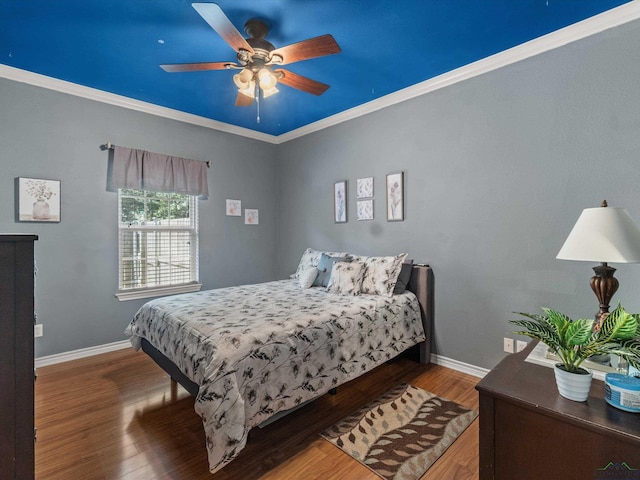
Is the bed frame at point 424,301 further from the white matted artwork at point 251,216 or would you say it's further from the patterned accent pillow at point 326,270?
the white matted artwork at point 251,216

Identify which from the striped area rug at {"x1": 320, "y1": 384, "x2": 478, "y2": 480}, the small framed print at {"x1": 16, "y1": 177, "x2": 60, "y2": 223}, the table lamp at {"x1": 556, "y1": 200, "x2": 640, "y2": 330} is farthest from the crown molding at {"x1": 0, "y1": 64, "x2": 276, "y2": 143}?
the table lamp at {"x1": 556, "y1": 200, "x2": 640, "y2": 330}

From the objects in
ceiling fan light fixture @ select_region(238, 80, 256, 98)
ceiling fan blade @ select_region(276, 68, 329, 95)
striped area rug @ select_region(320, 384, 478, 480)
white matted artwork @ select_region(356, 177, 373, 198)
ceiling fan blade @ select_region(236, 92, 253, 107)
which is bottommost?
striped area rug @ select_region(320, 384, 478, 480)

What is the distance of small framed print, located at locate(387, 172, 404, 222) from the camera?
125 inches

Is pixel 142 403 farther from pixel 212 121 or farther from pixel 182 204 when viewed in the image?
pixel 212 121

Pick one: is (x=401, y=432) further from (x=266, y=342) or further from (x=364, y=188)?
(x=364, y=188)

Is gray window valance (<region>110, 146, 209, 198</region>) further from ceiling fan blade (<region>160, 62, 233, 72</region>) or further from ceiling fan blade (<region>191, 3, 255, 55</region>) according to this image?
ceiling fan blade (<region>191, 3, 255, 55</region>)

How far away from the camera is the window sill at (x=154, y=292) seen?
3.33 meters

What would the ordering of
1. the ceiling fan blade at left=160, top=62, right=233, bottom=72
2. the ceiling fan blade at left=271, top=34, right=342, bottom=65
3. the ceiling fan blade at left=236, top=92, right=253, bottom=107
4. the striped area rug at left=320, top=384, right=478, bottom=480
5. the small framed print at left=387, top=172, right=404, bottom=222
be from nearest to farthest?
the striped area rug at left=320, top=384, right=478, bottom=480, the ceiling fan blade at left=271, top=34, right=342, bottom=65, the ceiling fan blade at left=160, top=62, right=233, bottom=72, the ceiling fan blade at left=236, top=92, right=253, bottom=107, the small framed print at left=387, top=172, right=404, bottom=222

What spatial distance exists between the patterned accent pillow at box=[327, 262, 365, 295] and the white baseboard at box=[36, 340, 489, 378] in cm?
106

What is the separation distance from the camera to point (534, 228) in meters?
2.38

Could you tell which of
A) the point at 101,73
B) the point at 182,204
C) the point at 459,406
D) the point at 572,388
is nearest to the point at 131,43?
the point at 101,73

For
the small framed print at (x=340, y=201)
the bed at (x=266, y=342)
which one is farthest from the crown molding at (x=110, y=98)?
the bed at (x=266, y=342)

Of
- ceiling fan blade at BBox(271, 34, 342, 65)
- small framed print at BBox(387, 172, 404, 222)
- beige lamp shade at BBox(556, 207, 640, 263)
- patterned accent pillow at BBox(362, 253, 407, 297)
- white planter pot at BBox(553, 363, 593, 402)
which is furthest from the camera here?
small framed print at BBox(387, 172, 404, 222)

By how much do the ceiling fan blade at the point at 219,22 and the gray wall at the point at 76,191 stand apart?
83.2 inches
